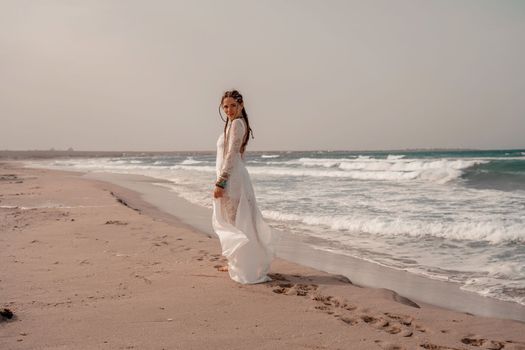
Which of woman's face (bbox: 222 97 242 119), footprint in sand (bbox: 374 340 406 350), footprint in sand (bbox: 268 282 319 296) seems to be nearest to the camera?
footprint in sand (bbox: 374 340 406 350)

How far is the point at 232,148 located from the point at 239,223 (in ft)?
2.67

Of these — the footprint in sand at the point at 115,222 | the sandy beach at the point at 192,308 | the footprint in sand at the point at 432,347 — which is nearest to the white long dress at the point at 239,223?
the sandy beach at the point at 192,308

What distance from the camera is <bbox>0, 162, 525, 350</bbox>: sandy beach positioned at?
309 centimetres

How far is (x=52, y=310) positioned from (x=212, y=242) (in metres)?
3.36

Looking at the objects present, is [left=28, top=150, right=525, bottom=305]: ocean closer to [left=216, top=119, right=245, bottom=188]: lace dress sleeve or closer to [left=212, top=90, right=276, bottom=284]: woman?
[left=212, top=90, right=276, bottom=284]: woman

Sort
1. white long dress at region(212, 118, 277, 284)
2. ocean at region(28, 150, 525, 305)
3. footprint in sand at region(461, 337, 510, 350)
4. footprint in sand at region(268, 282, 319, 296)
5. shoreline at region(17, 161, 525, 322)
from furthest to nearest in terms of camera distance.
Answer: ocean at region(28, 150, 525, 305) < white long dress at region(212, 118, 277, 284) < footprint in sand at region(268, 282, 319, 296) < shoreline at region(17, 161, 525, 322) < footprint in sand at region(461, 337, 510, 350)

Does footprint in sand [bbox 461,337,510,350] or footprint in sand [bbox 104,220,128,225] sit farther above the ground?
footprint in sand [bbox 104,220,128,225]

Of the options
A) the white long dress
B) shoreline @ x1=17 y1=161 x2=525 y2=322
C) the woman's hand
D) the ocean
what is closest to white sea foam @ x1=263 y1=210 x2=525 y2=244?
the ocean

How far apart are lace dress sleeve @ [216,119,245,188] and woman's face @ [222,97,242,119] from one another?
114 mm

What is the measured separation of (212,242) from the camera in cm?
681

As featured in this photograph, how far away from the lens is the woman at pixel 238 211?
15.3ft

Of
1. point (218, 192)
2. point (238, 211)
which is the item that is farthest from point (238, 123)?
point (238, 211)

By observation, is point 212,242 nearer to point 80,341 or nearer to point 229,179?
point 229,179

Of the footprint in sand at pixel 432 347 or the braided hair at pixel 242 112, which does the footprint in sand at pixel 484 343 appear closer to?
the footprint in sand at pixel 432 347
